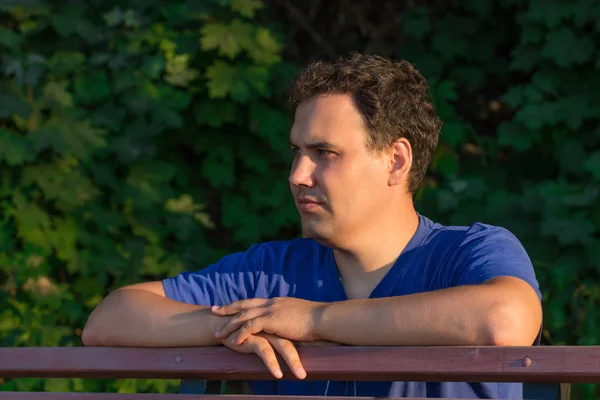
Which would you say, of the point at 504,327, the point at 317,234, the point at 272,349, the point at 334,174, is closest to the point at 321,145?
the point at 334,174

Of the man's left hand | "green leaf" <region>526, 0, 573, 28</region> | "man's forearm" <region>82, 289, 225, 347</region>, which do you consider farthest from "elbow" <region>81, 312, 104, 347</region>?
"green leaf" <region>526, 0, 573, 28</region>

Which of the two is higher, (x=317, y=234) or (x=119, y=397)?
(x=317, y=234)

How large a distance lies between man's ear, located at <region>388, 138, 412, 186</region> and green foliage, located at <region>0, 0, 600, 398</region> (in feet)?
5.78

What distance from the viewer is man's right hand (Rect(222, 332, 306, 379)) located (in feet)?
6.91

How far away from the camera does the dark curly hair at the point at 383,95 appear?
2580mm

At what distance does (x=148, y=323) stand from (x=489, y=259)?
83 centimetres

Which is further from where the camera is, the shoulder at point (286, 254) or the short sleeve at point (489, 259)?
the shoulder at point (286, 254)

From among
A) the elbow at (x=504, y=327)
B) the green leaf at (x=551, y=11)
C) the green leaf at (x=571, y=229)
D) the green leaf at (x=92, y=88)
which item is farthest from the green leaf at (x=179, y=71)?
the elbow at (x=504, y=327)

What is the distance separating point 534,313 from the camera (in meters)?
2.13

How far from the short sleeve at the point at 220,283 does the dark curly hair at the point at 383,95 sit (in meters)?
0.47

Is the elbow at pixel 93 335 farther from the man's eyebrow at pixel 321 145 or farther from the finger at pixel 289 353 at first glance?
the man's eyebrow at pixel 321 145

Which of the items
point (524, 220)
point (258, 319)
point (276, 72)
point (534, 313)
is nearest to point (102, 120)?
point (276, 72)

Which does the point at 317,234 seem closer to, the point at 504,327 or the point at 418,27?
the point at 504,327

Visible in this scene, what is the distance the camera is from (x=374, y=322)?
2109 mm
